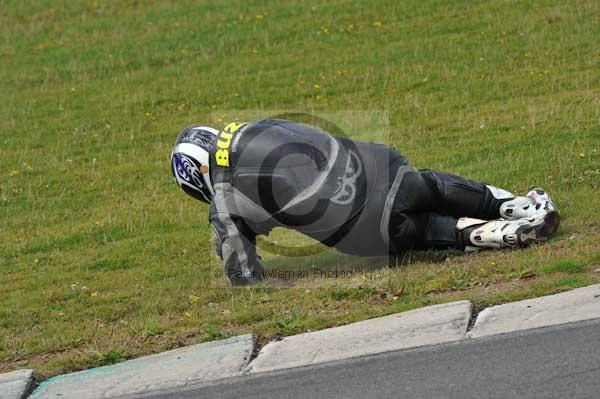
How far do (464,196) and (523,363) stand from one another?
2.70 m

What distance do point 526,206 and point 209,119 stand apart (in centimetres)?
747

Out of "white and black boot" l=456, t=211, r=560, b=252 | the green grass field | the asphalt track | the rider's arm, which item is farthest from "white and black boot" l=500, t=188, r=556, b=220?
the asphalt track

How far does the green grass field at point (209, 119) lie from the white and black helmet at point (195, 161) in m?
0.69

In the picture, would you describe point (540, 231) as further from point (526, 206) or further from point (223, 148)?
point (223, 148)

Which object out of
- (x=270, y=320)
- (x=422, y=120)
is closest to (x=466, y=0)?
(x=422, y=120)

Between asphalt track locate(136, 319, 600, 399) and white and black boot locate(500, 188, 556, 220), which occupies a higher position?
white and black boot locate(500, 188, 556, 220)

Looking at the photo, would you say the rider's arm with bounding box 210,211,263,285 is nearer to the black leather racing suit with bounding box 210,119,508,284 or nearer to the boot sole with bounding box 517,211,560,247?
the black leather racing suit with bounding box 210,119,508,284

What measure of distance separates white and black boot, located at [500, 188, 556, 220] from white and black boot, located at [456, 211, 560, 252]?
0.09m

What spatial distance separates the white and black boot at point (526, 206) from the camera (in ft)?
27.3

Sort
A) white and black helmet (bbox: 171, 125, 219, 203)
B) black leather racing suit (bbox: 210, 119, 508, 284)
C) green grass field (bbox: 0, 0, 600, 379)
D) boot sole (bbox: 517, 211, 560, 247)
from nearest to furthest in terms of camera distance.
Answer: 1. green grass field (bbox: 0, 0, 600, 379)
2. boot sole (bbox: 517, 211, 560, 247)
3. black leather racing suit (bbox: 210, 119, 508, 284)
4. white and black helmet (bbox: 171, 125, 219, 203)

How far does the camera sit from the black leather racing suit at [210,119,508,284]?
8.28 metres

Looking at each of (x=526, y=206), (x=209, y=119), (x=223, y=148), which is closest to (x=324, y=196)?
(x=223, y=148)

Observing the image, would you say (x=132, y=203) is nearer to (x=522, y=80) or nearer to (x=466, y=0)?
(x=522, y=80)

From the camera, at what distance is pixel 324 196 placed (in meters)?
8.27
